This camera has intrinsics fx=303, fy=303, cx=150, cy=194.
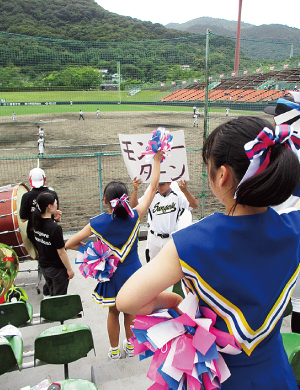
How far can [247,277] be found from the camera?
2.76 feet

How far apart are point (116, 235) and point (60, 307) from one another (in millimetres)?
800

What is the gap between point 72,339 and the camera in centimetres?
204

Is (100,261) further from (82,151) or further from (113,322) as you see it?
(82,151)

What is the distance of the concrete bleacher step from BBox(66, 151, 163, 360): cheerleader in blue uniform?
49 centimetres

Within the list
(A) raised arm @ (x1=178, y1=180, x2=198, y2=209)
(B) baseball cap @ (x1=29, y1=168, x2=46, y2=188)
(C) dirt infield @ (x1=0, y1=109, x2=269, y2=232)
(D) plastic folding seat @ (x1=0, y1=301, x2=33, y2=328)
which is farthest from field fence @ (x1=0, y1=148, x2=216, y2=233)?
(D) plastic folding seat @ (x1=0, y1=301, x2=33, y2=328)

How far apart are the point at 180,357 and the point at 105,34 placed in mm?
12326

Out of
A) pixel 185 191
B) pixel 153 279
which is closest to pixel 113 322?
pixel 185 191

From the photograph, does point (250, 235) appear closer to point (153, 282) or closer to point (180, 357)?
point (153, 282)

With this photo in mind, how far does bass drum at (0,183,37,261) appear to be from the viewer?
12.5 feet

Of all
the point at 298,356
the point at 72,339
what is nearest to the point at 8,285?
the point at 72,339

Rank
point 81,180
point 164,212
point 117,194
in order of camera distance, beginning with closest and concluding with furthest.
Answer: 1. point 117,194
2. point 164,212
3. point 81,180

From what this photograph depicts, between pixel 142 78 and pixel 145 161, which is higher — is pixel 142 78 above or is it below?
above

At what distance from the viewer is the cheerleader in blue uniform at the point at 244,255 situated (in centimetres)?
80

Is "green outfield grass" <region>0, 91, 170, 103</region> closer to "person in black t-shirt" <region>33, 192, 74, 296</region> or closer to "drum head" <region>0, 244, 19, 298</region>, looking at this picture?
"person in black t-shirt" <region>33, 192, 74, 296</region>
